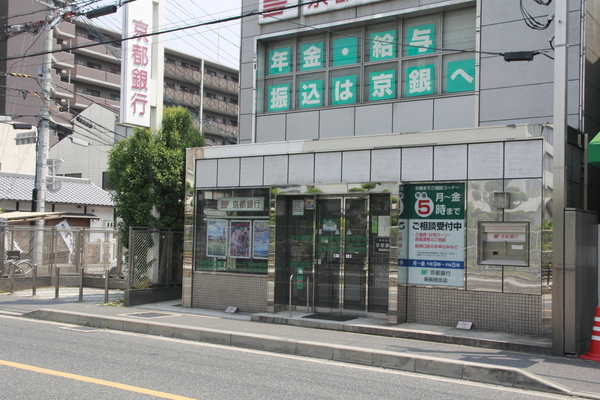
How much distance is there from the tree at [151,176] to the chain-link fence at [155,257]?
17.2 inches

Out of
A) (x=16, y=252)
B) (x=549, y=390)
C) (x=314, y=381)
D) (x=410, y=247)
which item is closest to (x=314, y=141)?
(x=410, y=247)

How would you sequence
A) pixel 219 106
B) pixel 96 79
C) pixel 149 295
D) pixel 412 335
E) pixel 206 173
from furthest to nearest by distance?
pixel 219 106 → pixel 96 79 → pixel 149 295 → pixel 206 173 → pixel 412 335

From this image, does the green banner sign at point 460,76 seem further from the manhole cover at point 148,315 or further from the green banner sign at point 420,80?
the manhole cover at point 148,315

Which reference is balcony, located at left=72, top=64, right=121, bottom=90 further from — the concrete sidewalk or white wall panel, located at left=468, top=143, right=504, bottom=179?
white wall panel, located at left=468, top=143, right=504, bottom=179

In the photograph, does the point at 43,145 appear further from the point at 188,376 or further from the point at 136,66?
the point at 188,376

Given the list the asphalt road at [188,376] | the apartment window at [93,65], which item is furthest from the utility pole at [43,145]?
the apartment window at [93,65]

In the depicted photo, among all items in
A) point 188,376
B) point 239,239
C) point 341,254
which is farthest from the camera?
point 239,239

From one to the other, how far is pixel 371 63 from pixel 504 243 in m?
5.88

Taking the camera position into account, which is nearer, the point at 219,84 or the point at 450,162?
the point at 450,162

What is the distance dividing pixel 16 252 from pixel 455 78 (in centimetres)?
1518

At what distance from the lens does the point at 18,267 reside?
65.0 feet

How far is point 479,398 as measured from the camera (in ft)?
23.5

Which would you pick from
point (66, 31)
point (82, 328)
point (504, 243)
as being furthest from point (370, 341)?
point (66, 31)

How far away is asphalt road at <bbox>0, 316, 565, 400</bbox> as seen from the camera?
276 inches
